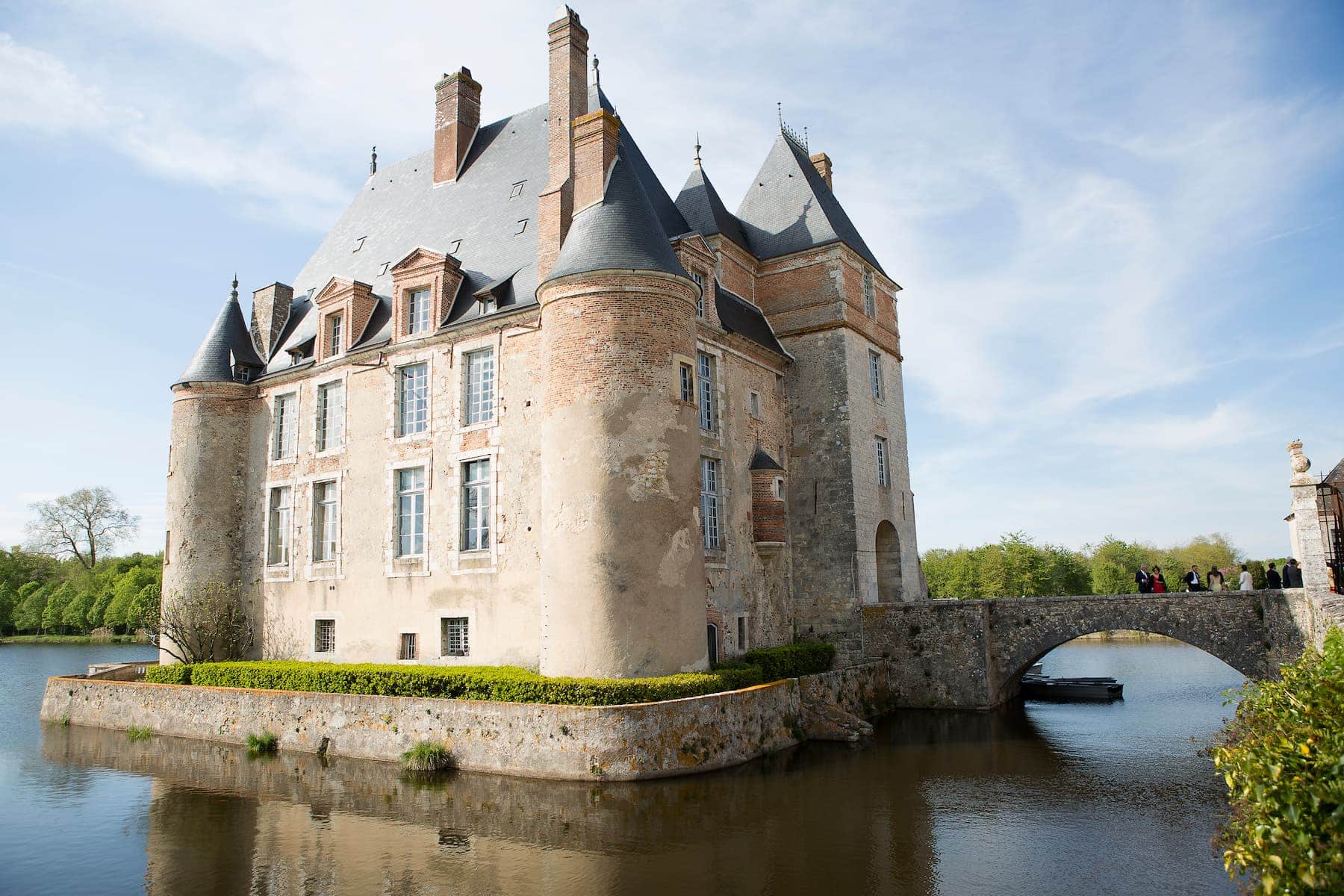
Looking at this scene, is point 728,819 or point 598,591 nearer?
point 728,819

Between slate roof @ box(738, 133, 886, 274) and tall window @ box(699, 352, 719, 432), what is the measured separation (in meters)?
5.33

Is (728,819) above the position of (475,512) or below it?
below

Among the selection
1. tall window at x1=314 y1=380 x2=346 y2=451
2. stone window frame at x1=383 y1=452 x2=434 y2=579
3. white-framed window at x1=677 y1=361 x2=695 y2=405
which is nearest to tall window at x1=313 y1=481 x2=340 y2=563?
tall window at x1=314 y1=380 x2=346 y2=451

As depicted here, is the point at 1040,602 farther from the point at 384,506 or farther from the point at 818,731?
the point at 384,506

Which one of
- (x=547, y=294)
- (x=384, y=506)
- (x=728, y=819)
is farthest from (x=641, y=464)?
(x=384, y=506)

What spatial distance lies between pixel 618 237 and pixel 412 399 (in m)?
6.34

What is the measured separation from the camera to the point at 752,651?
16781 millimetres

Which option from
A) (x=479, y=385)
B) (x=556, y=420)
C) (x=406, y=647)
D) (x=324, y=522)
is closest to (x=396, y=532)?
(x=406, y=647)

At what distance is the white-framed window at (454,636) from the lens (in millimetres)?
16734

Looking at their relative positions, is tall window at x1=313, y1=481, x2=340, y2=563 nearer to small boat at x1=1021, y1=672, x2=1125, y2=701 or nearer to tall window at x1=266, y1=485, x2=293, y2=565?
tall window at x1=266, y1=485, x2=293, y2=565

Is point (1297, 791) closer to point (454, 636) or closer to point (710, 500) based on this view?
point (710, 500)

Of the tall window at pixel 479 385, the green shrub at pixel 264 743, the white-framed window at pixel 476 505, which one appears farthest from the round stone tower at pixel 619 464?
the green shrub at pixel 264 743

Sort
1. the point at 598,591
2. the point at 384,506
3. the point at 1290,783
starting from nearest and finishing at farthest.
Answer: the point at 1290,783 < the point at 598,591 < the point at 384,506

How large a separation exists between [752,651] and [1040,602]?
6600 mm
